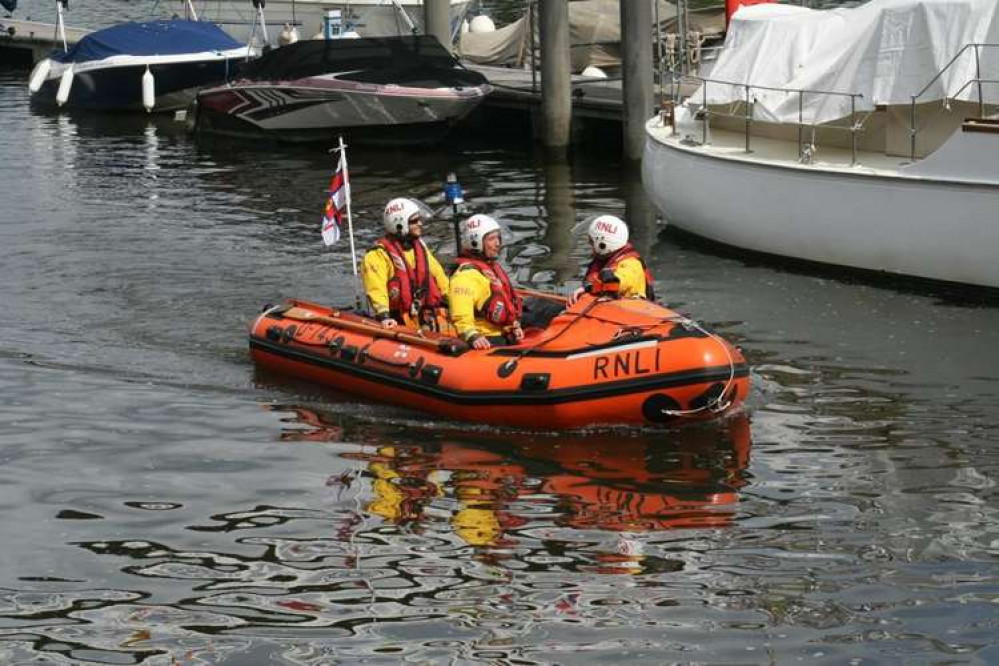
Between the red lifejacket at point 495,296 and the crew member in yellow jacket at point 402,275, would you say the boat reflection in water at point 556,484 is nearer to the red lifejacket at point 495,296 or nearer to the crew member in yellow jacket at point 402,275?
the red lifejacket at point 495,296

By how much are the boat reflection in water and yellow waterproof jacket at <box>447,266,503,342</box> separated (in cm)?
99

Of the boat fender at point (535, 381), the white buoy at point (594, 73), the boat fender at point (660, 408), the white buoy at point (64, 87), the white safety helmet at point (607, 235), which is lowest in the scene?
the boat fender at point (660, 408)

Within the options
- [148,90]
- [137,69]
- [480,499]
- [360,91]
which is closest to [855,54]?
[480,499]

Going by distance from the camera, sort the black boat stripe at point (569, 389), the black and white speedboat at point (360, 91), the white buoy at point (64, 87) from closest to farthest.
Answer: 1. the black boat stripe at point (569, 389)
2. the black and white speedboat at point (360, 91)
3. the white buoy at point (64, 87)

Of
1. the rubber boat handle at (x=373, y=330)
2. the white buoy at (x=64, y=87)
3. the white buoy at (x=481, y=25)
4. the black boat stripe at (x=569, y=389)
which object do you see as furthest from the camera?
the white buoy at (x=481, y=25)

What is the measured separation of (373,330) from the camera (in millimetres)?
14484

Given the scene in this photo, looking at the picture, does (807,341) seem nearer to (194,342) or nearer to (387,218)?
(387,218)

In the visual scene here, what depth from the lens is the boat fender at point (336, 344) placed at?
14602 mm

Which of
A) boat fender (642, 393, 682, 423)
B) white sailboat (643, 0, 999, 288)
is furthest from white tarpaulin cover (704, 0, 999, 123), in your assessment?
boat fender (642, 393, 682, 423)

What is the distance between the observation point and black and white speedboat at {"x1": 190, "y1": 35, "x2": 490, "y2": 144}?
27641mm

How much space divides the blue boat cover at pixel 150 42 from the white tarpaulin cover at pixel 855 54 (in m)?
15.6

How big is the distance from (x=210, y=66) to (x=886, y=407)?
22.4 metres

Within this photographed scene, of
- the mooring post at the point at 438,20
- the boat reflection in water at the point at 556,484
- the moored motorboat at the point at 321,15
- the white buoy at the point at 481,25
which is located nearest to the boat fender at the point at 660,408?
the boat reflection in water at the point at 556,484

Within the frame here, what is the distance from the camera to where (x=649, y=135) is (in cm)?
2106
